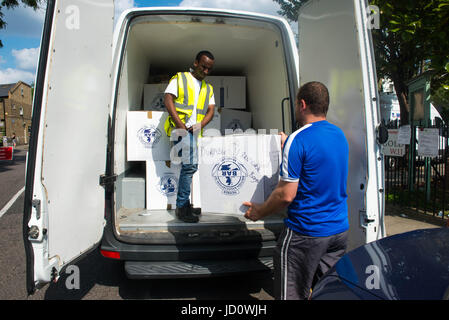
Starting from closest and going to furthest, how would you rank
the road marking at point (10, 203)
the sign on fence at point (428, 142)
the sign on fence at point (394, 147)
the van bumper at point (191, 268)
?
1. the van bumper at point (191, 268)
2. the sign on fence at point (428, 142)
3. the sign on fence at point (394, 147)
4. the road marking at point (10, 203)

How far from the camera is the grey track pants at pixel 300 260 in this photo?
1796 mm

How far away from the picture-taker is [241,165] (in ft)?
8.24

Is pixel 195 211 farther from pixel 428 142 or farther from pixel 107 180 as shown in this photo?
pixel 428 142

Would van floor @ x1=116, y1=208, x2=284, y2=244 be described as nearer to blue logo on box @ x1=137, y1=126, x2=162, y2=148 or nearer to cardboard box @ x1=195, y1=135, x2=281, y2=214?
cardboard box @ x1=195, y1=135, x2=281, y2=214

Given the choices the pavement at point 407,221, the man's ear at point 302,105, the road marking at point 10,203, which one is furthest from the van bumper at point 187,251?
the road marking at point 10,203

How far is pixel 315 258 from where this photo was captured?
1.80 metres

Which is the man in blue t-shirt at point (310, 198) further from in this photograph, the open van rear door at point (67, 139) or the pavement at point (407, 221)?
the pavement at point (407, 221)

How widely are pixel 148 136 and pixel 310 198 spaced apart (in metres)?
2.20

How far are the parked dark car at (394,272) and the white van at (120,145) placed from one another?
0.31 meters

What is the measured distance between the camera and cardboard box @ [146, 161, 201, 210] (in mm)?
3410

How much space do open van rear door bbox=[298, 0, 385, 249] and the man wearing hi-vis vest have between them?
49.4 inches

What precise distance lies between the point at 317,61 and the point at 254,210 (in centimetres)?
135
